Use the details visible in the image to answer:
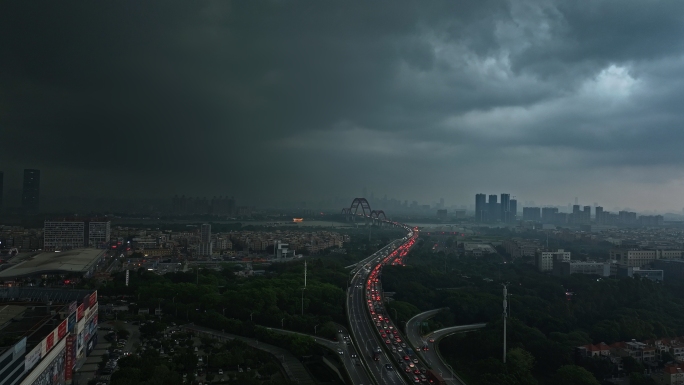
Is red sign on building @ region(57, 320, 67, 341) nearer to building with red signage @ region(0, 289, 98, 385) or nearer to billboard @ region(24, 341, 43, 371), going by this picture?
building with red signage @ region(0, 289, 98, 385)

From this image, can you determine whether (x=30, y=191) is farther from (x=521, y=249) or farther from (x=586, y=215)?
(x=586, y=215)

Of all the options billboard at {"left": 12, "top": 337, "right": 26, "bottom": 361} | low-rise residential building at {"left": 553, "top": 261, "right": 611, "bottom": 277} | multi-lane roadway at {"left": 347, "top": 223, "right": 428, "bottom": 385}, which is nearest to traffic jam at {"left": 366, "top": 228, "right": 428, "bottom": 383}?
multi-lane roadway at {"left": 347, "top": 223, "right": 428, "bottom": 385}

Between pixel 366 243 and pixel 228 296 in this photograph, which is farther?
pixel 366 243

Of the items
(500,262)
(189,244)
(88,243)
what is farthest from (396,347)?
(88,243)

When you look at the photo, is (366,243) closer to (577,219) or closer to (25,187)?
(25,187)

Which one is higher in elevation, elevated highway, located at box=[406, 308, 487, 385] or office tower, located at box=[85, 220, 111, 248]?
office tower, located at box=[85, 220, 111, 248]

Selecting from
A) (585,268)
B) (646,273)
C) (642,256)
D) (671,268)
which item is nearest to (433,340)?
(585,268)
